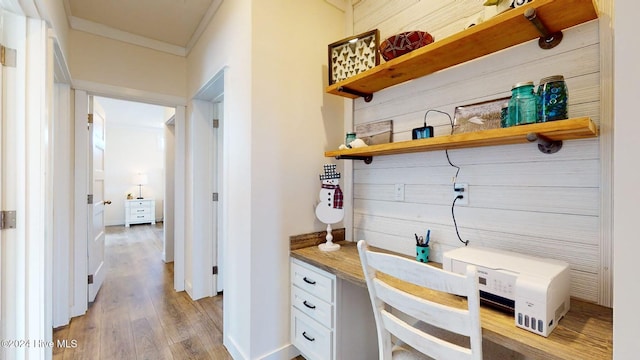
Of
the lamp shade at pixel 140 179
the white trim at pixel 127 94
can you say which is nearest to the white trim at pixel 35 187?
the white trim at pixel 127 94

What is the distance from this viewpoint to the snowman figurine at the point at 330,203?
183 centimetres

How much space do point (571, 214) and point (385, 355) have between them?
0.94 metres

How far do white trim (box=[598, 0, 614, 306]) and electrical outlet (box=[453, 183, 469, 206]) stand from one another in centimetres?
49

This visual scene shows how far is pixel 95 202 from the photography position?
2.87m

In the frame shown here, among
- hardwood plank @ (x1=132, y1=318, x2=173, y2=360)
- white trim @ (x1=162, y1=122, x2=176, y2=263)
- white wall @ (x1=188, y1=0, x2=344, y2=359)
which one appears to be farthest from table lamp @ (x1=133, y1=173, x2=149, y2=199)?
white wall @ (x1=188, y1=0, x2=344, y2=359)

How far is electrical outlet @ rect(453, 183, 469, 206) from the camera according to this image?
1.42m

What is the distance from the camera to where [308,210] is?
1939mm

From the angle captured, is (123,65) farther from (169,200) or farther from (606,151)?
(606,151)

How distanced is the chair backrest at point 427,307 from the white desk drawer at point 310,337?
536 mm

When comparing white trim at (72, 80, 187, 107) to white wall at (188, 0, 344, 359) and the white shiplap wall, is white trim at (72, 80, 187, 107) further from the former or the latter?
the white shiplap wall

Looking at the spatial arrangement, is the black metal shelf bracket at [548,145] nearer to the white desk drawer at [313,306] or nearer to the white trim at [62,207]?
the white desk drawer at [313,306]

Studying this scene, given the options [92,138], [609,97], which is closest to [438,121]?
[609,97]

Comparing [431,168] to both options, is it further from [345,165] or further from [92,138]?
[92,138]

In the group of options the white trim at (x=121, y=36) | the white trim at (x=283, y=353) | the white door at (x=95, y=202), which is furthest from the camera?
the white door at (x=95, y=202)
